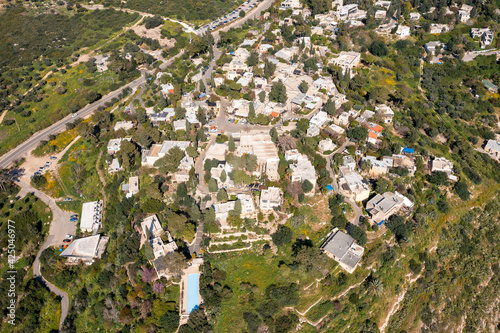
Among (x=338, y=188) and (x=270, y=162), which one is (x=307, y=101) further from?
(x=338, y=188)

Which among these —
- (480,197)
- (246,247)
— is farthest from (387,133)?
(246,247)


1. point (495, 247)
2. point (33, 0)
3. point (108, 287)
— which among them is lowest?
point (495, 247)

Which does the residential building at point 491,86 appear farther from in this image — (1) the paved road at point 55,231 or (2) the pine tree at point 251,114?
(1) the paved road at point 55,231

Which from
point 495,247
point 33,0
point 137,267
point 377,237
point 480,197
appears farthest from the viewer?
point 33,0

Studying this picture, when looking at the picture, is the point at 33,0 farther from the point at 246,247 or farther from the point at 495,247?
the point at 495,247

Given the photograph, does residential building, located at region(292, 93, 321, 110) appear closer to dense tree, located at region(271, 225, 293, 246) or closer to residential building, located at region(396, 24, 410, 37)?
dense tree, located at region(271, 225, 293, 246)

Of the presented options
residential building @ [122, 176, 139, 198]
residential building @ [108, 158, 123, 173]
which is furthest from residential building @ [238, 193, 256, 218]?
residential building @ [108, 158, 123, 173]
